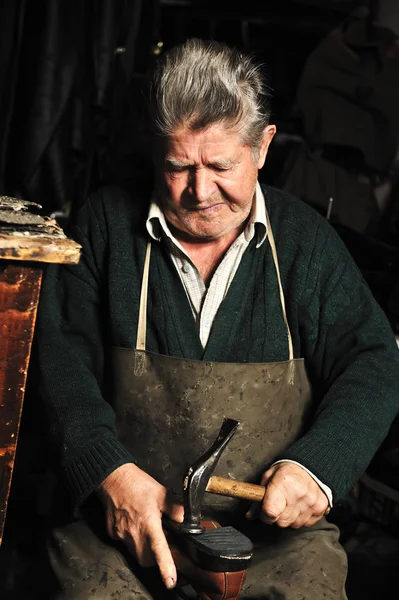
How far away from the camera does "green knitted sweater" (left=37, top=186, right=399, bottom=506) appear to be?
2.21 metres

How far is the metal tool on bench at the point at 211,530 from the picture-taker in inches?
71.6

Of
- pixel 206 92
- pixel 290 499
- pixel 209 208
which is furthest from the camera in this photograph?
pixel 209 208

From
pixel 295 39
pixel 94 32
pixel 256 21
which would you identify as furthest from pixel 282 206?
pixel 295 39

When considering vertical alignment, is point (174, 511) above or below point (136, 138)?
below

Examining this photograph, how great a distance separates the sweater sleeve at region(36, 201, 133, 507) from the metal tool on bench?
10.5 inches

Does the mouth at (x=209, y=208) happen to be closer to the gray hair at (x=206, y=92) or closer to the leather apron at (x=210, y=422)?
the gray hair at (x=206, y=92)

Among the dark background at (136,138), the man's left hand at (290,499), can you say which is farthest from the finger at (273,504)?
the dark background at (136,138)

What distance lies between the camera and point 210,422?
7.35ft

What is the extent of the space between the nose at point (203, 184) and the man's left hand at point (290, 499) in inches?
27.4

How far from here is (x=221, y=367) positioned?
7.31ft

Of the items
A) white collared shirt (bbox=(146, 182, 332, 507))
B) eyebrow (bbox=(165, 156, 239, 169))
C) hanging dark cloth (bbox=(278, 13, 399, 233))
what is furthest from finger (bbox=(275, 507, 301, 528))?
hanging dark cloth (bbox=(278, 13, 399, 233))

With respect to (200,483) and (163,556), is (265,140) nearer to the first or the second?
(200,483)

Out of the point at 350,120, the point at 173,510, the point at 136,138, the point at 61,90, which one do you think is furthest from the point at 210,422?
the point at 350,120

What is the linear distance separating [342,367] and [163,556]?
0.73 metres
